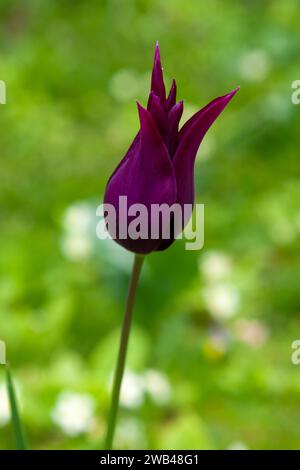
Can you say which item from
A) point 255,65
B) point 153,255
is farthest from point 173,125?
point 255,65

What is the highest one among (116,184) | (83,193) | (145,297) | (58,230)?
(83,193)

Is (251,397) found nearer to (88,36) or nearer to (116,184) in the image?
(116,184)

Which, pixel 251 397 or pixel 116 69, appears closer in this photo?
pixel 251 397

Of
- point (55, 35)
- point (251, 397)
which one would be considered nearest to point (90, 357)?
point (251, 397)

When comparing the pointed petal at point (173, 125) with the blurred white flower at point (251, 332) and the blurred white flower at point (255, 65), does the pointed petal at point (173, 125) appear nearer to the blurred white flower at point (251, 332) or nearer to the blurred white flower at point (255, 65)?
the blurred white flower at point (251, 332)

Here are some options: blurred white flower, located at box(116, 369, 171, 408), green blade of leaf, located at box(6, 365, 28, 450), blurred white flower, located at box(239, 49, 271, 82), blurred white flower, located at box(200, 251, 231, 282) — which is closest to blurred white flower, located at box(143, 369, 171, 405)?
blurred white flower, located at box(116, 369, 171, 408)

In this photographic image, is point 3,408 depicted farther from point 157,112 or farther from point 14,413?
point 157,112

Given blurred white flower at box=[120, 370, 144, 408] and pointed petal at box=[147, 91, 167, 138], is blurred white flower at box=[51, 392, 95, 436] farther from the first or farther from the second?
pointed petal at box=[147, 91, 167, 138]

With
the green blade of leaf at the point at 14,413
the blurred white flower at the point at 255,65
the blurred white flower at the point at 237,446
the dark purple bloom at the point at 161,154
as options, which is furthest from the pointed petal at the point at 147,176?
the blurred white flower at the point at 255,65
